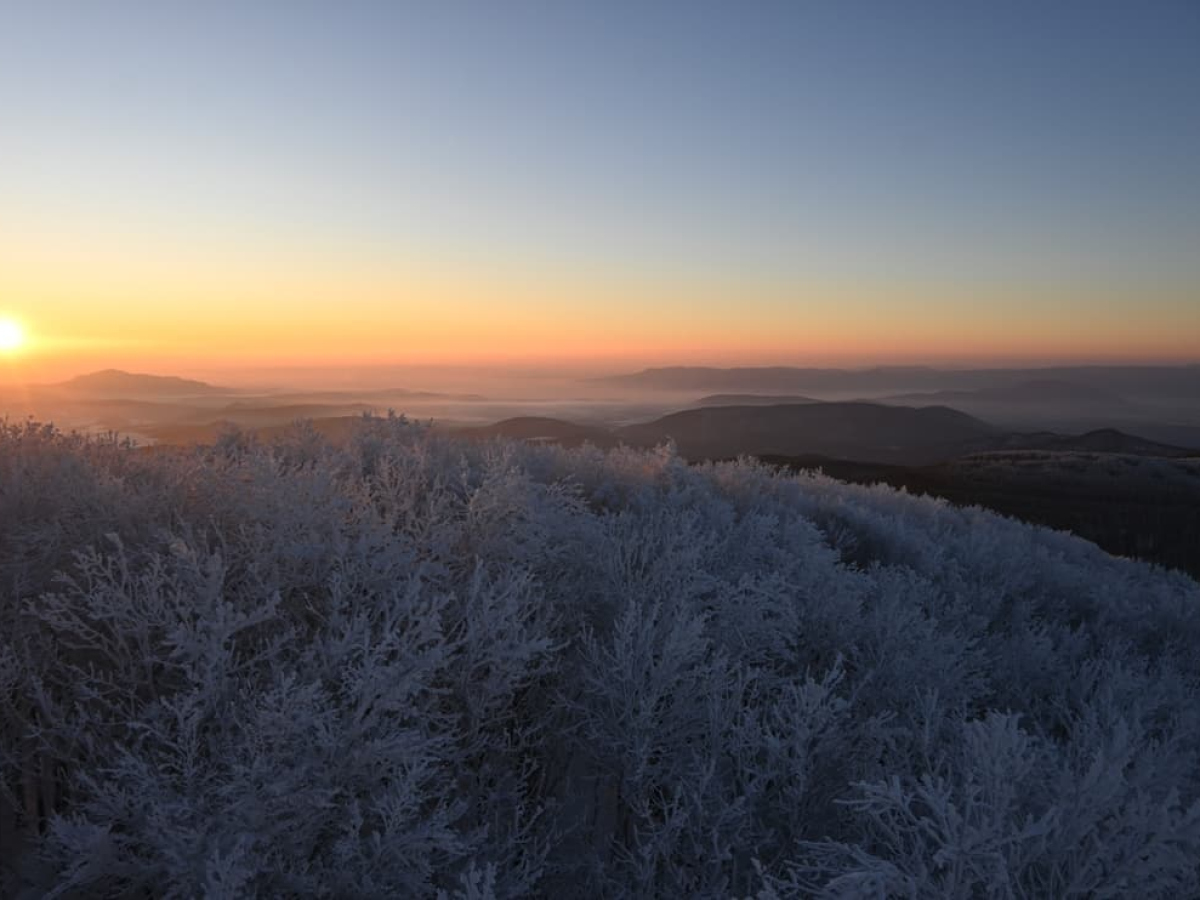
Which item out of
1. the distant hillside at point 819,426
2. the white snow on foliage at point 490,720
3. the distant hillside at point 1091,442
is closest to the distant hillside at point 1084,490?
the white snow on foliage at point 490,720

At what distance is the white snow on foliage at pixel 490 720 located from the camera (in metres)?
2.97

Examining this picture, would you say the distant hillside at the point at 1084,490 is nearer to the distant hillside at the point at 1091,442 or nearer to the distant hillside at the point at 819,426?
the distant hillside at the point at 1091,442

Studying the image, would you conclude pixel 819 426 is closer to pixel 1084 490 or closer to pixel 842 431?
pixel 842 431

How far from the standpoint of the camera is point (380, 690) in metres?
3.42

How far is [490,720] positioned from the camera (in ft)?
13.3

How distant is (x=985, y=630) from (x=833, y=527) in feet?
8.64

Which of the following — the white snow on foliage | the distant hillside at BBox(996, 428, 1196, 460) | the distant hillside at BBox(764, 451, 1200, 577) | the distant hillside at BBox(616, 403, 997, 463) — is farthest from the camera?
the distant hillside at BBox(616, 403, 997, 463)

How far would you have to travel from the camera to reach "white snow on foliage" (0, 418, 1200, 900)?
2.97m

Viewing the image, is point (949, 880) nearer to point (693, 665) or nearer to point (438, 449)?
point (693, 665)

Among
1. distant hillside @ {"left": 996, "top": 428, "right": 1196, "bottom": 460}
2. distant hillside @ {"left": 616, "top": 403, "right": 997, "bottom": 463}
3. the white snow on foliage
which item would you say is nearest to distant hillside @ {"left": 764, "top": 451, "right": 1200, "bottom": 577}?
the white snow on foliage

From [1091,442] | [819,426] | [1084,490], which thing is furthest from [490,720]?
[819,426]

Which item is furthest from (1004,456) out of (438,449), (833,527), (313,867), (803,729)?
(313,867)

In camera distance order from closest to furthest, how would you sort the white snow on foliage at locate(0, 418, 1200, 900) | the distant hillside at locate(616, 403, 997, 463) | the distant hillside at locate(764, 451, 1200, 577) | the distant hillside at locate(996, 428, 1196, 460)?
the white snow on foliage at locate(0, 418, 1200, 900) → the distant hillside at locate(764, 451, 1200, 577) → the distant hillside at locate(996, 428, 1196, 460) → the distant hillside at locate(616, 403, 997, 463)

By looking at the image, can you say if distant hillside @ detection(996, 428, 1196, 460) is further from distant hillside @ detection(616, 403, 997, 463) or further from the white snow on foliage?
the white snow on foliage
